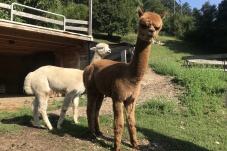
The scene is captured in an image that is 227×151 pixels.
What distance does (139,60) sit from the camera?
17.9ft

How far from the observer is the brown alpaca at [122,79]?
5.18 metres

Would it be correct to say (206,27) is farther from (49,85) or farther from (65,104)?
(65,104)

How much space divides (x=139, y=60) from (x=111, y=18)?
104ft

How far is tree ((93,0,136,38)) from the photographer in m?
36.3

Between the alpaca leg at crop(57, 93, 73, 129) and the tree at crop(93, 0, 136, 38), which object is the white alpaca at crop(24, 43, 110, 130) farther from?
the tree at crop(93, 0, 136, 38)

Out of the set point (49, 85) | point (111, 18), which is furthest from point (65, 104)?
point (111, 18)

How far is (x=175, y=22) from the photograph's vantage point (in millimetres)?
51750

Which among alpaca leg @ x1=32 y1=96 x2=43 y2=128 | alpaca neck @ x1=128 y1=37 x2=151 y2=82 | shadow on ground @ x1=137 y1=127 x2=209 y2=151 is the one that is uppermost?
alpaca neck @ x1=128 y1=37 x2=151 y2=82

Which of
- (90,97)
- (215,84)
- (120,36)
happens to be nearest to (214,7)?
(120,36)

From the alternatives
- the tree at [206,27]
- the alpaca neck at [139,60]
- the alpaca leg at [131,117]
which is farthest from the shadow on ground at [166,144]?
the tree at [206,27]

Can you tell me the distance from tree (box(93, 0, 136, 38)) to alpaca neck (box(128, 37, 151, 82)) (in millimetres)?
31082

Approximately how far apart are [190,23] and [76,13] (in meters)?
20.2

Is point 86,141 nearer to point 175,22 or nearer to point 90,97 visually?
point 90,97

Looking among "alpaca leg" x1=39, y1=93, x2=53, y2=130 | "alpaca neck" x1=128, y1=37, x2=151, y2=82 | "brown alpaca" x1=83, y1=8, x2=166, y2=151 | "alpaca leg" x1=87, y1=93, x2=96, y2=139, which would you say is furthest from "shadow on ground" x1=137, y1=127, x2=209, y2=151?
"alpaca leg" x1=39, y1=93, x2=53, y2=130
